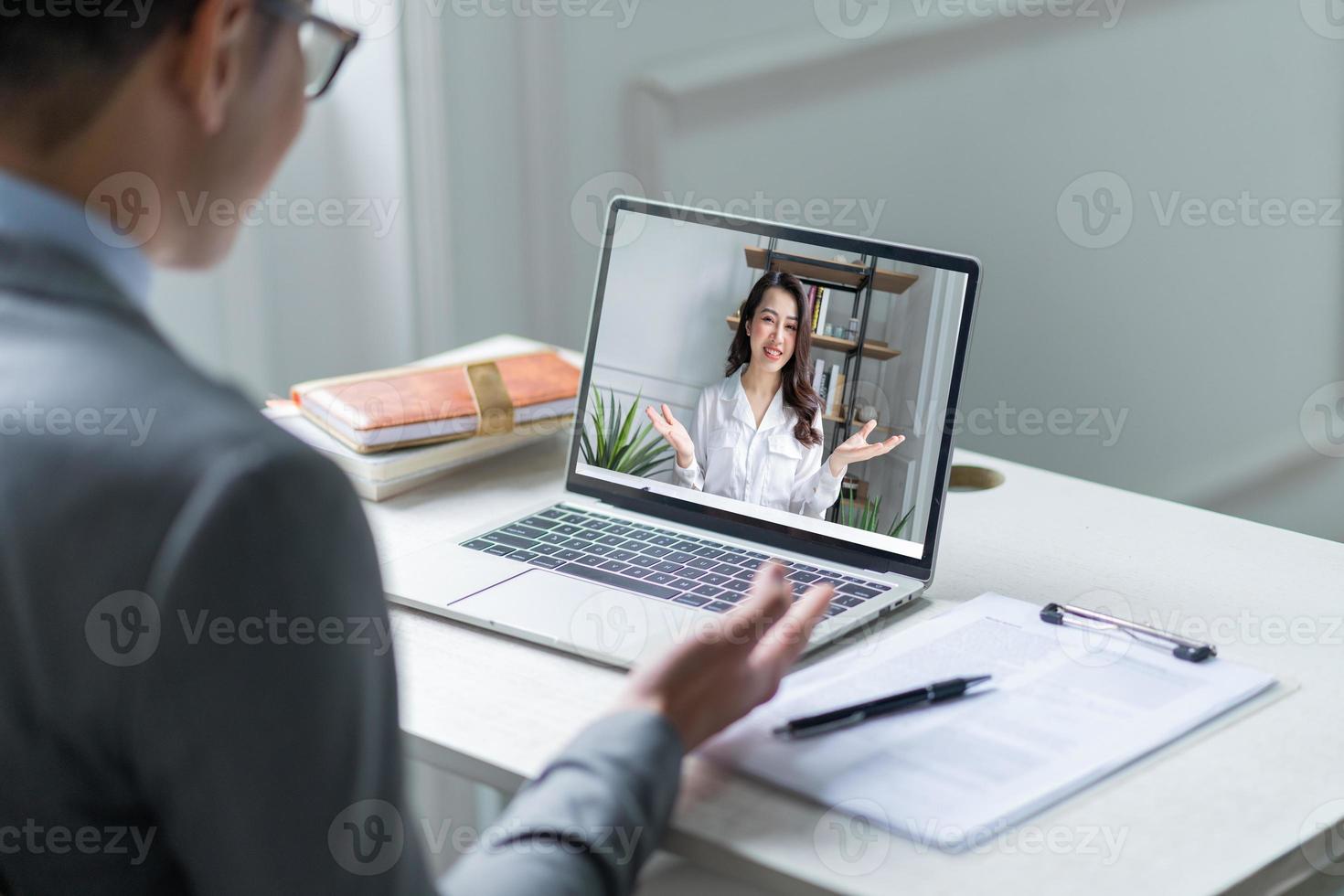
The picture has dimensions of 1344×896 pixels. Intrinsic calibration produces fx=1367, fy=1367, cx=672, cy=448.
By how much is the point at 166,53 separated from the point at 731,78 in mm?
1511

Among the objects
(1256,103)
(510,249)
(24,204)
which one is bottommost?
(510,249)

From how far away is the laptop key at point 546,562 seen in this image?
3.66 feet

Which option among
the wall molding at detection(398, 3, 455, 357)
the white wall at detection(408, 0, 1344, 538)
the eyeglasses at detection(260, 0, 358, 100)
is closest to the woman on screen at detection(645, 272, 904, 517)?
the eyeglasses at detection(260, 0, 358, 100)

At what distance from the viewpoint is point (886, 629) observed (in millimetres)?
1031

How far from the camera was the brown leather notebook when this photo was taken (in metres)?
1.30

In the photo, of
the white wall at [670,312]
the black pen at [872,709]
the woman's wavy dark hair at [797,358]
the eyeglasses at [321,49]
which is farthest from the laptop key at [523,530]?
the eyeglasses at [321,49]

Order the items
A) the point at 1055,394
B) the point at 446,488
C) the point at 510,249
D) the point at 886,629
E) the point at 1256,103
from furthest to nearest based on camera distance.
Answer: the point at 510,249 < the point at 1055,394 < the point at 1256,103 < the point at 446,488 < the point at 886,629

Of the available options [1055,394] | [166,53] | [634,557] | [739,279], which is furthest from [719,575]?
[1055,394]

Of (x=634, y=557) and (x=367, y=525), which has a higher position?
(x=367, y=525)

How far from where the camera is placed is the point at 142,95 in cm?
57

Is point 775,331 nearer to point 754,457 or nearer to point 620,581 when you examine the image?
point 754,457

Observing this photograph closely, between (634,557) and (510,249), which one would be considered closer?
(634,557)

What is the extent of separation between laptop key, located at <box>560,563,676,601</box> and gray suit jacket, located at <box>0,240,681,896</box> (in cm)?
47

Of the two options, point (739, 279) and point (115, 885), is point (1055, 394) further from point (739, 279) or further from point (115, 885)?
point (115, 885)
